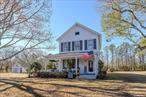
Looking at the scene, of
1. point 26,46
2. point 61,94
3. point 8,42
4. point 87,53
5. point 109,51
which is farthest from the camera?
point 109,51

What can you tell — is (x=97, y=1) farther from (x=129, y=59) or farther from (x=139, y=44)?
(x=129, y=59)

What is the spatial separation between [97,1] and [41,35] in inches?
251

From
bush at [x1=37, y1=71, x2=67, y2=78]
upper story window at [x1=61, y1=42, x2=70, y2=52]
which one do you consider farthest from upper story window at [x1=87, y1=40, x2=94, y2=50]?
bush at [x1=37, y1=71, x2=67, y2=78]

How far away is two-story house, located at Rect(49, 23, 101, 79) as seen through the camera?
27.8m

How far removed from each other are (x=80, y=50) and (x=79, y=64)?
182cm

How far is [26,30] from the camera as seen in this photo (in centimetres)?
1777

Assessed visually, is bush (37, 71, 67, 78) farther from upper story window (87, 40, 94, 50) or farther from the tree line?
the tree line

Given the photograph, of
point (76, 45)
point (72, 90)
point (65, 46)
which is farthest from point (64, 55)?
point (72, 90)

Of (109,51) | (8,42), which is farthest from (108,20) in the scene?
(109,51)

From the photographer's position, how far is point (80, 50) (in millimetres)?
29547

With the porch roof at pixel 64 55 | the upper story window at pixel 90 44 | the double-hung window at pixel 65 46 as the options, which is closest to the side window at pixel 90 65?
the upper story window at pixel 90 44

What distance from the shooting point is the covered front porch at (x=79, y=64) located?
27680 millimetres

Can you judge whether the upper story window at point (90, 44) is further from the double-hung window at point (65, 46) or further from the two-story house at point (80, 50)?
the double-hung window at point (65, 46)

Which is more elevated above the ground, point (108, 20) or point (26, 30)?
point (108, 20)
